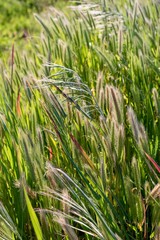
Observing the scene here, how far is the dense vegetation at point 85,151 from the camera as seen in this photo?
0.88 m

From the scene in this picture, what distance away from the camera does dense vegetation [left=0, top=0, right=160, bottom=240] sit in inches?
34.5

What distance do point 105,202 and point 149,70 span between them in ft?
1.93

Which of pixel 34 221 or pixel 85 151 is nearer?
pixel 34 221

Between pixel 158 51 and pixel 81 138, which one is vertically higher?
pixel 158 51

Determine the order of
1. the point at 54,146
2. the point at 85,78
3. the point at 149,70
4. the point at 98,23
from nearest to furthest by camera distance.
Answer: the point at 54,146
the point at 149,70
the point at 85,78
the point at 98,23

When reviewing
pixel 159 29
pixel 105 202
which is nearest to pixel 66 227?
pixel 105 202

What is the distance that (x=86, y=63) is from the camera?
5.56 feet

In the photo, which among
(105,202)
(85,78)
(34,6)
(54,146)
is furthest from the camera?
(34,6)

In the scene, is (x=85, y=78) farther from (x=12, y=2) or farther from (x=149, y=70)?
(x=12, y=2)

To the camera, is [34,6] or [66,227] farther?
[34,6]

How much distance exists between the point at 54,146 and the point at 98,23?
3.09 feet

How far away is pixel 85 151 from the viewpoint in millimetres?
1154

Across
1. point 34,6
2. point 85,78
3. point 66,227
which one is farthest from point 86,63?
point 34,6

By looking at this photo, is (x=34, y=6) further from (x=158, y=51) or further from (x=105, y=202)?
(x=105, y=202)
